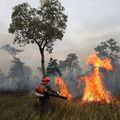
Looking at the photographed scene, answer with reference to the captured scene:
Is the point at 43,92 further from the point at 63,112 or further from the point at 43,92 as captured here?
the point at 63,112

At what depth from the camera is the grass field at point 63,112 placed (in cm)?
954

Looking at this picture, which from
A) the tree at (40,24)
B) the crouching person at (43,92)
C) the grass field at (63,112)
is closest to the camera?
the grass field at (63,112)

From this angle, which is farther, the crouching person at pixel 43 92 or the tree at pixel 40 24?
the tree at pixel 40 24

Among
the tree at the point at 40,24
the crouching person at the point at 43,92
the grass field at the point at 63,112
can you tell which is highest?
the tree at the point at 40,24

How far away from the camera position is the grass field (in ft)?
31.3

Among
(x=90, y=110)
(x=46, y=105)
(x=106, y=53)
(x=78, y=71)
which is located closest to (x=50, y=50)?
(x=46, y=105)

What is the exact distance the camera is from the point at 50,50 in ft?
138

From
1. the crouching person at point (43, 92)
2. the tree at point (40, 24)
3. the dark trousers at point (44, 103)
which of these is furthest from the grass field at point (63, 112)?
the tree at point (40, 24)

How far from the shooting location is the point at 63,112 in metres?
13.0

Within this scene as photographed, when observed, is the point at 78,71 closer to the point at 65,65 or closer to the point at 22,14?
the point at 65,65

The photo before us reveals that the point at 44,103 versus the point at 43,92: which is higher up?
the point at 43,92

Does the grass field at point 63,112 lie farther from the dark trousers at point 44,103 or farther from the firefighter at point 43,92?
the firefighter at point 43,92

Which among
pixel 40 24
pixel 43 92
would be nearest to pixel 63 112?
pixel 43 92

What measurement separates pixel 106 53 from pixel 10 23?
46.3m
